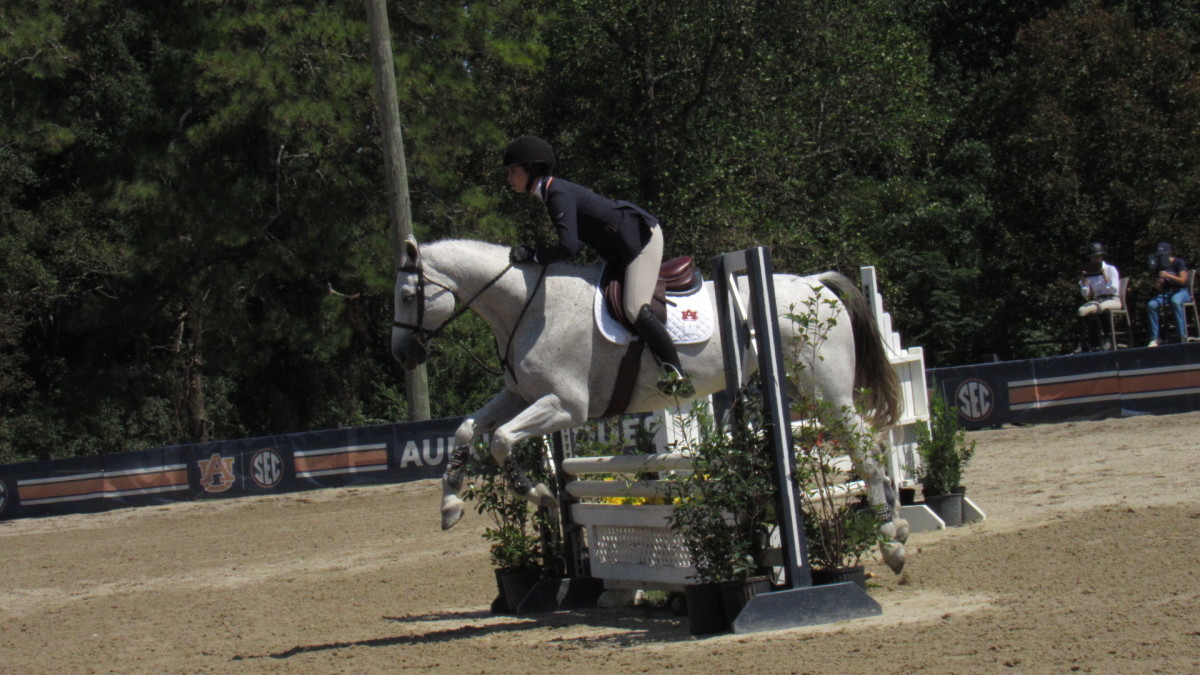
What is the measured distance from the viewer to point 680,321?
6406 millimetres

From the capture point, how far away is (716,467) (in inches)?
231

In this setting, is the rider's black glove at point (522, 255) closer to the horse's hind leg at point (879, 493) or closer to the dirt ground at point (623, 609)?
the horse's hind leg at point (879, 493)

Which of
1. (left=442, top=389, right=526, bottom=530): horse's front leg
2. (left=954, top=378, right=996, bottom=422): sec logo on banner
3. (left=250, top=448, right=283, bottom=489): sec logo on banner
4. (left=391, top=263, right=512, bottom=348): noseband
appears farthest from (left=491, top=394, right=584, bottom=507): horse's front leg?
(left=250, top=448, right=283, bottom=489): sec logo on banner

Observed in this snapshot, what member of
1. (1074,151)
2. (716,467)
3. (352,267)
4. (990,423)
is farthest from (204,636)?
(1074,151)

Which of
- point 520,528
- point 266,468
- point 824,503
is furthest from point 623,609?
point 266,468

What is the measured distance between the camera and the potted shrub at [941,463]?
859 centimetres

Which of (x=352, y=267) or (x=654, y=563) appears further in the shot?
(x=352, y=267)

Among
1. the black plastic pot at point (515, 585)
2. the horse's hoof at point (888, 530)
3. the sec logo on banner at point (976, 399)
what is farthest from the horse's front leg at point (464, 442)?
the sec logo on banner at point (976, 399)

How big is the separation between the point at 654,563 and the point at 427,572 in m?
3.37

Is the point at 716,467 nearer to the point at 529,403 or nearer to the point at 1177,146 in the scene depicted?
the point at 529,403

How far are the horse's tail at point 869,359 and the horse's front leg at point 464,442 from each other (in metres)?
1.80

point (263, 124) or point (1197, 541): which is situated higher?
point (263, 124)

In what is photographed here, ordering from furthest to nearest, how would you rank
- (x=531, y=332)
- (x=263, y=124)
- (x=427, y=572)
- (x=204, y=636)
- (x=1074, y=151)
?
(x=1074, y=151) < (x=263, y=124) < (x=427, y=572) < (x=204, y=636) < (x=531, y=332)

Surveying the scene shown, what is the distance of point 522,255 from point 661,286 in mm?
718
